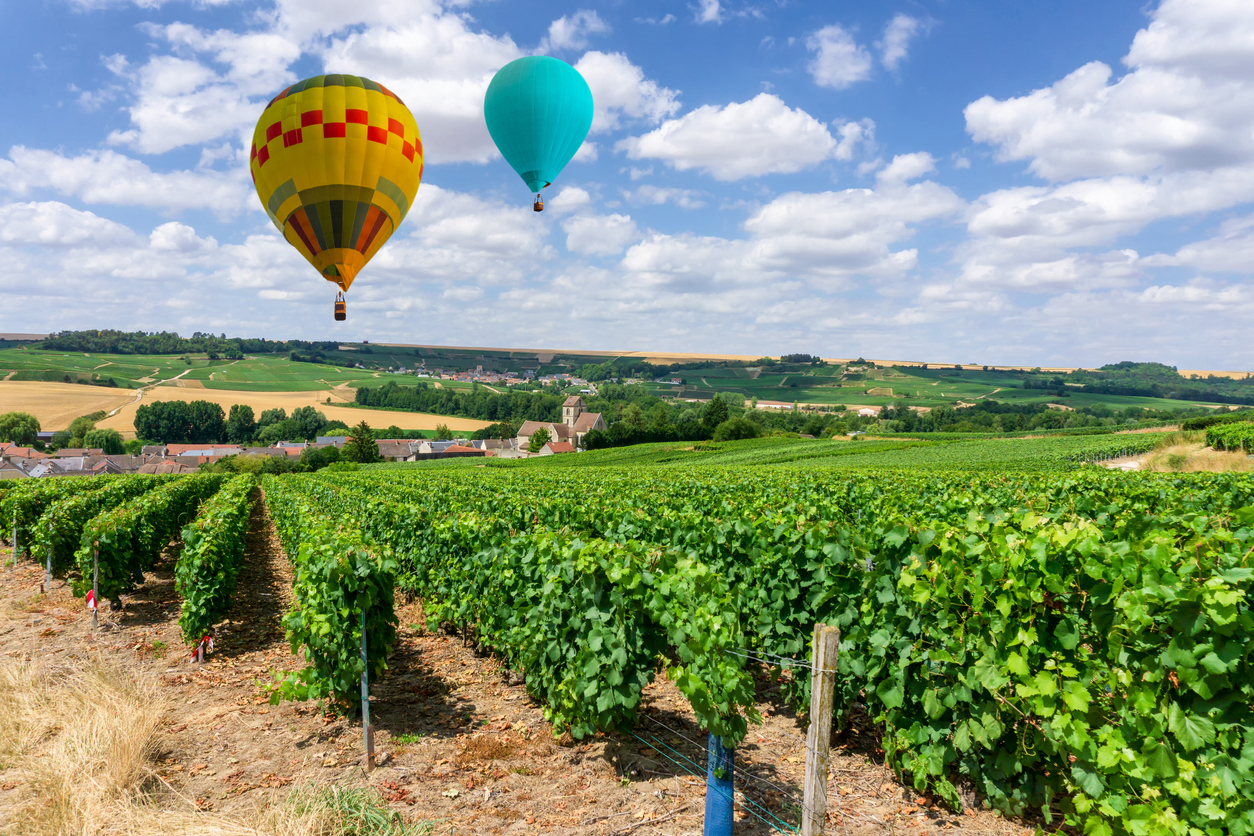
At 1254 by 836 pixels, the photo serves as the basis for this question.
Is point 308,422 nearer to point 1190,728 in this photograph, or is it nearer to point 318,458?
point 318,458

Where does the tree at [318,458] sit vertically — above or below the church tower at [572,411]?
below

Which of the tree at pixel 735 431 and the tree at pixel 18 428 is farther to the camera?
the tree at pixel 18 428

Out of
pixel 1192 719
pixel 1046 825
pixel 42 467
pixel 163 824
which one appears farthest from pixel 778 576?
pixel 42 467

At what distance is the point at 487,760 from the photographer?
548 centimetres

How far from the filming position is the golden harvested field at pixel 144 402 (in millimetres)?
105438

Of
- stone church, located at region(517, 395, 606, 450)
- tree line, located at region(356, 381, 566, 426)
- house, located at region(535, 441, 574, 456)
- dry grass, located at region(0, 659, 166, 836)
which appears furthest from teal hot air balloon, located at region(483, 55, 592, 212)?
tree line, located at region(356, 381, 566, 426)

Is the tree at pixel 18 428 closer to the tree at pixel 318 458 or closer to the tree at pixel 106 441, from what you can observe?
the tree at pixel 106 441

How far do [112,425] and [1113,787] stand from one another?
447ft

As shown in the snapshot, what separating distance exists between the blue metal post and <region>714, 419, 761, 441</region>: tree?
72.5 m

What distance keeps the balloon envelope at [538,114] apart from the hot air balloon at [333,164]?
473 centimetres

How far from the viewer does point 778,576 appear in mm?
5980

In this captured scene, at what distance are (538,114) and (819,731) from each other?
68.8 ft

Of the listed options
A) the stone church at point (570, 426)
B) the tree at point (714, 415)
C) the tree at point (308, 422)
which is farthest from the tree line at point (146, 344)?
the tree at point (714, 415)

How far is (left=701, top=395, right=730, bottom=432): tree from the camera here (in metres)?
83.0
